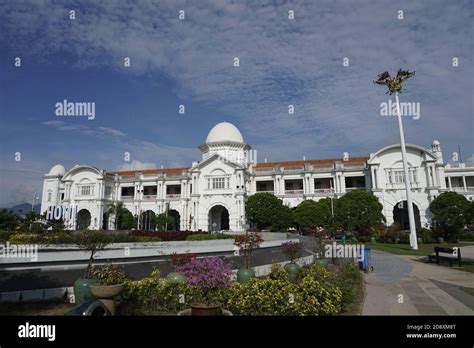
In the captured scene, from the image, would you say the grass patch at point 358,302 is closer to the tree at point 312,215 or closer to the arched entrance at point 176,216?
the tree at point 312,215

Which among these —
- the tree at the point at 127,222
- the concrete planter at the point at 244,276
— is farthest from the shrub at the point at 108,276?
the tree at the point at 127,222

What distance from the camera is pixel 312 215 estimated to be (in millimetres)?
37844

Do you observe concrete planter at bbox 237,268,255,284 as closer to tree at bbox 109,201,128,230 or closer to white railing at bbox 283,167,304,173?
white railing at bbox 283,167,304,173

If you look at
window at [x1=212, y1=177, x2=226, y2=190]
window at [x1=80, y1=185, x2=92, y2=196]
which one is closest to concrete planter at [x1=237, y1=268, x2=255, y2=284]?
window at [x1=212, y1=177, x2=226, y2=190]

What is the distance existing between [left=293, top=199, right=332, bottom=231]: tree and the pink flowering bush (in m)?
31.3

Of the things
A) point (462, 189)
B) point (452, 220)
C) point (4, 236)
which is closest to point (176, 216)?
point (4, 236)

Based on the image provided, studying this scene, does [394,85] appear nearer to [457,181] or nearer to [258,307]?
[457,181]

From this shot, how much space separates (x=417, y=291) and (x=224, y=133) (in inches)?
1623

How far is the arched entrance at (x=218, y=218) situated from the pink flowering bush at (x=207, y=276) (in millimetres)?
37605

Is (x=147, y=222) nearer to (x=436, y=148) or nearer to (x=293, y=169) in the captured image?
(x=293, y=169)

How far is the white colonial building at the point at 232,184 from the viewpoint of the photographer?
40.0m

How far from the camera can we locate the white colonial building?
4000 centimetres
